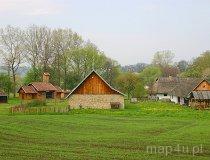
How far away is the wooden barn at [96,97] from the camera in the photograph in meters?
54.8

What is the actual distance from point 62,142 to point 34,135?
382 centimetres

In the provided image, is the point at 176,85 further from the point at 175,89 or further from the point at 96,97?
the point at 96,97

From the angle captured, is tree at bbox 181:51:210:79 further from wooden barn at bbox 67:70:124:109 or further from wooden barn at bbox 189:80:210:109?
wooden barn at bbox 67:70:124:109

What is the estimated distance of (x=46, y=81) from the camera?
83.4m

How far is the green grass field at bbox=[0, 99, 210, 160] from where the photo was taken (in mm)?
22047

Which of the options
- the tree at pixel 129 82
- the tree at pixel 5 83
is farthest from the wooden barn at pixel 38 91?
the tree at pixel 129 82

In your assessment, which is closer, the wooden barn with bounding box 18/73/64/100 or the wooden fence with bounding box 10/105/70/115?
the wooden fence with bounding box 10/105/70/115

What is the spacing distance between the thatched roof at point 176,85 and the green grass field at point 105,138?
27130 mm

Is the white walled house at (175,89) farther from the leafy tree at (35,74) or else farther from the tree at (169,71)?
the tree at (169,71)

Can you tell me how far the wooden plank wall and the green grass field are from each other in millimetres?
13484

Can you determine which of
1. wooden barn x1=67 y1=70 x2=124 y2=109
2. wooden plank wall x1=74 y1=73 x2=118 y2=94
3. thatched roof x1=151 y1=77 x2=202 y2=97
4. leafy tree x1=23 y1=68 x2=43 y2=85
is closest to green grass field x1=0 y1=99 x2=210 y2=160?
wooden barn x1=67 y1=70 x2=124 y2=109

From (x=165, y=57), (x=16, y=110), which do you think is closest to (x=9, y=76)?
(x=16, y=110)

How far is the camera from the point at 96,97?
2165 inches

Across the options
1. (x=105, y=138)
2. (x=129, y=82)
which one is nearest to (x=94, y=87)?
(x=105, y=138)
